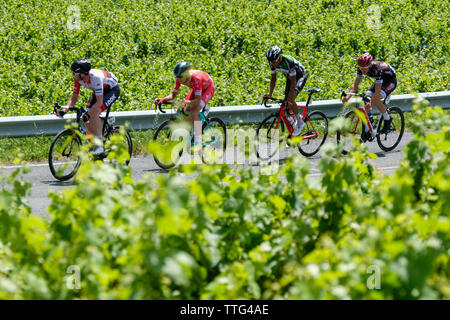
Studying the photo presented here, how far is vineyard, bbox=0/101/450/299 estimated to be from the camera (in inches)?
120

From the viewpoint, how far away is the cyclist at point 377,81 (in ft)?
35.8

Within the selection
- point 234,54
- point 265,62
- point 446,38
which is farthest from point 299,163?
point 446,38

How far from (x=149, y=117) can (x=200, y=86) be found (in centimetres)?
207

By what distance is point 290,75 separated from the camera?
35.7ft

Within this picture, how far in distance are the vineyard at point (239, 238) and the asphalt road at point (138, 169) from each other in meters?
3.91

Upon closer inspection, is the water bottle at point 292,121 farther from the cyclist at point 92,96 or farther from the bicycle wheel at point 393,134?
the cyclist at point 92,96

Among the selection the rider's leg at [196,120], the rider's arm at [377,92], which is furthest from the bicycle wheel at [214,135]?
the rider's arm at [377,92]

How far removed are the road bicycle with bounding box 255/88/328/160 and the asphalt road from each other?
230mm

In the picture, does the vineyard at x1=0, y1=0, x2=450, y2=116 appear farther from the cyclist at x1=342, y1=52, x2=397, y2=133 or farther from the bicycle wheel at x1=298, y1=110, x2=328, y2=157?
the cyclist at x1=342, y1=52, x2=397, y2=133

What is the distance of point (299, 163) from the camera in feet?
14.6

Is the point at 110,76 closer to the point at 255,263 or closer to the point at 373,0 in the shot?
the point at 255,263

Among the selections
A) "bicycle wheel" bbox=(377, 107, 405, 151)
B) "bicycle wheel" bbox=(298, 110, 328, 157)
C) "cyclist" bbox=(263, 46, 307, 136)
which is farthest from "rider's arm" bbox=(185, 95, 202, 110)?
"bicycle wheel" bbox=(377, 107, 405, 151)

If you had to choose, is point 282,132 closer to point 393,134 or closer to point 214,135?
point 214,135
